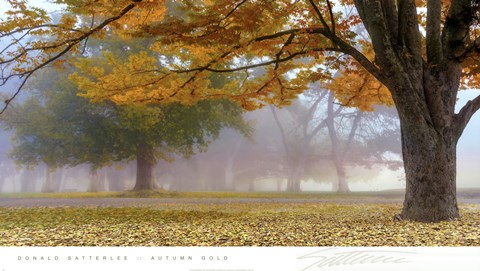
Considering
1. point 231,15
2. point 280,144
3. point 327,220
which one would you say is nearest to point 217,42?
point 231,15

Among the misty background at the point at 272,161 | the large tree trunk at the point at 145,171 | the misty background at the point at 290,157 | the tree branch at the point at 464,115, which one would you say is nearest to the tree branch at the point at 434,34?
the tree branch at the point at 464,115

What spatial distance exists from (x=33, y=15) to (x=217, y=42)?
2.07m

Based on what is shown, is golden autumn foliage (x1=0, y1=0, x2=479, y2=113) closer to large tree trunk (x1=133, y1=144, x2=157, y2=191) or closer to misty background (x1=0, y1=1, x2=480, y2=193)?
large tree trunk (x1=133, y1=144, x2=157, y2=191)

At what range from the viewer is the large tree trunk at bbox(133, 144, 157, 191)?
1093cm

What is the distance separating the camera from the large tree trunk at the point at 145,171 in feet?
35.9

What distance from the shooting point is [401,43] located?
14.5 feet

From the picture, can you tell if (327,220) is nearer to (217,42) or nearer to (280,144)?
(217,42)

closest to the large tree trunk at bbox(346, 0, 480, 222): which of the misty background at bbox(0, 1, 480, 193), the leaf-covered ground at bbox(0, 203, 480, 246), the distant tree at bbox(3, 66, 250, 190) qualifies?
the leaf-covered ground at bbox(0, 203, 480, 246)

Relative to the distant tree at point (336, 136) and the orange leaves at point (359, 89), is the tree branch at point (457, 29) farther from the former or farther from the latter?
the distant tree at point (336, 136)
